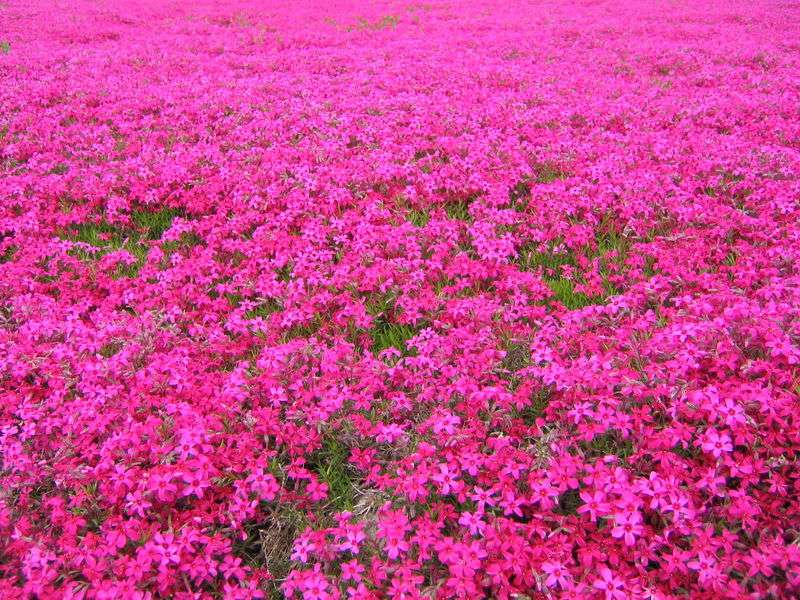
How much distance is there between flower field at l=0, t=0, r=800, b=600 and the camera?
3.75 m

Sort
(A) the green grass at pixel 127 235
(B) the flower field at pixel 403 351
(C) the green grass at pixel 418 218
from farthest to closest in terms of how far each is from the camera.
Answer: (C) the green grass at pixel 418 218 < (A) the green grass at pixel 127 235 < (B) the flower field at pixel 403 351

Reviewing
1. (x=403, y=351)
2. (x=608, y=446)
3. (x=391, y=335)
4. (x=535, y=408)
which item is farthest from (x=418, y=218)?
(x=608, y=446)

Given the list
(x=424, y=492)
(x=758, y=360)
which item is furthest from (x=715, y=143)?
(x=424, y=492)

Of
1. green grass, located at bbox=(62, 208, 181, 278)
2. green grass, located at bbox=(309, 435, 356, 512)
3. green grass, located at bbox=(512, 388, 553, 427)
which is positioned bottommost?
green grass, located at bbox=(309, 435, 356, 512)

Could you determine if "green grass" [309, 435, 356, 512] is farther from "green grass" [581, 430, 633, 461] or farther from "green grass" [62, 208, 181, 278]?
"green grass" [62, 208, 181, 278]

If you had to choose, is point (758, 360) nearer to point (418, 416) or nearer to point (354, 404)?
point (418, 416)

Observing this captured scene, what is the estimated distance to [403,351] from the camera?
6027mm

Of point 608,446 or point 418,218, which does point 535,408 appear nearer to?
point 608,446

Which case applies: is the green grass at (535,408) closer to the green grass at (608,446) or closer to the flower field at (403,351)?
the flower field at (403,351)

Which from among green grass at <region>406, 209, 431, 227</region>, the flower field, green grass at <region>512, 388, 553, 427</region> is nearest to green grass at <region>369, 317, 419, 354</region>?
the flower field

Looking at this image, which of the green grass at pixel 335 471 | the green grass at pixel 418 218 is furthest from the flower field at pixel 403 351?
the green grass at pixel 418 218

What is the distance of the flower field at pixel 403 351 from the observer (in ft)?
12.3

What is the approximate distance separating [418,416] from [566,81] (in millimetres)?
14355

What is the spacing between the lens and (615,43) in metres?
22.2
